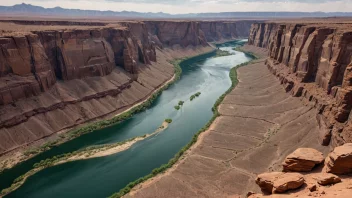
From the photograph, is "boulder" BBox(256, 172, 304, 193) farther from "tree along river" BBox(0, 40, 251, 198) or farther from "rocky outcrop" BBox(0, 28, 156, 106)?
"rocky outcrop" BBox(0, 28, 156, 106)

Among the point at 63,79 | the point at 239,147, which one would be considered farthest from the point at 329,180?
the point at 63,79

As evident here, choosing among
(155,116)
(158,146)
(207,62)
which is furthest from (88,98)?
(207,62)

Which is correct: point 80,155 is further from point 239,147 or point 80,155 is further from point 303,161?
point 303,161

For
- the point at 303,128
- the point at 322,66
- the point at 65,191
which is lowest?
the point at 65,191

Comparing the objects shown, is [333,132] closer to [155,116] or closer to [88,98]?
[155,116]

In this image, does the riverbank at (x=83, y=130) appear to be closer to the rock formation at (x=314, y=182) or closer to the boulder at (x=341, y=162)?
the rock formation at (x=314, y=182)
